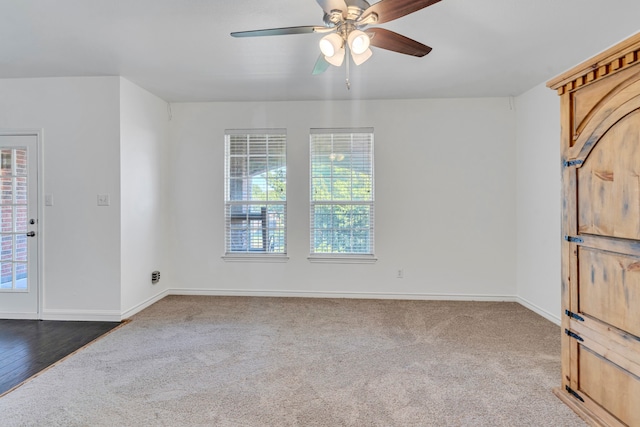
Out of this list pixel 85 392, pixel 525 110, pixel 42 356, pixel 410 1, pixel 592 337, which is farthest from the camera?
pixel 525 110

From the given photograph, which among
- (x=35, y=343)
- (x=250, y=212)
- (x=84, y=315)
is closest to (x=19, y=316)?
(x=84, y=315)

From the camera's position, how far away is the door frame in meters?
3.38

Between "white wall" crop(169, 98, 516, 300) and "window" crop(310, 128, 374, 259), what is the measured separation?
0.40 feet

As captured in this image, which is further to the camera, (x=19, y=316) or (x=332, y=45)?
(x=19, y=316)

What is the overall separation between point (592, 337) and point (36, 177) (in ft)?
16.3

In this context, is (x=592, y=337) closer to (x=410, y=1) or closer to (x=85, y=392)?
(x=410, y=1)

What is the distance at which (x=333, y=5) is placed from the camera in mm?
1648

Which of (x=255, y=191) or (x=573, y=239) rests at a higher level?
(x=255, y=191)

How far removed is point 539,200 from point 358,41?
3.02 metres

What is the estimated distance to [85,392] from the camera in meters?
2.06

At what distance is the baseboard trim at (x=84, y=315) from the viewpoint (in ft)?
11.0

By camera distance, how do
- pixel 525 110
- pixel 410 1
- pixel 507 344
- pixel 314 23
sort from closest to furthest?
pixel 410 1 < pixel 314 23 < pixel 507 344 < pixel 525 110

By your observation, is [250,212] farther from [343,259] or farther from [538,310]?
[538,310]

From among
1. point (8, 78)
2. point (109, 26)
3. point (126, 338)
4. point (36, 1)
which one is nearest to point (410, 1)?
point (109, 26)
